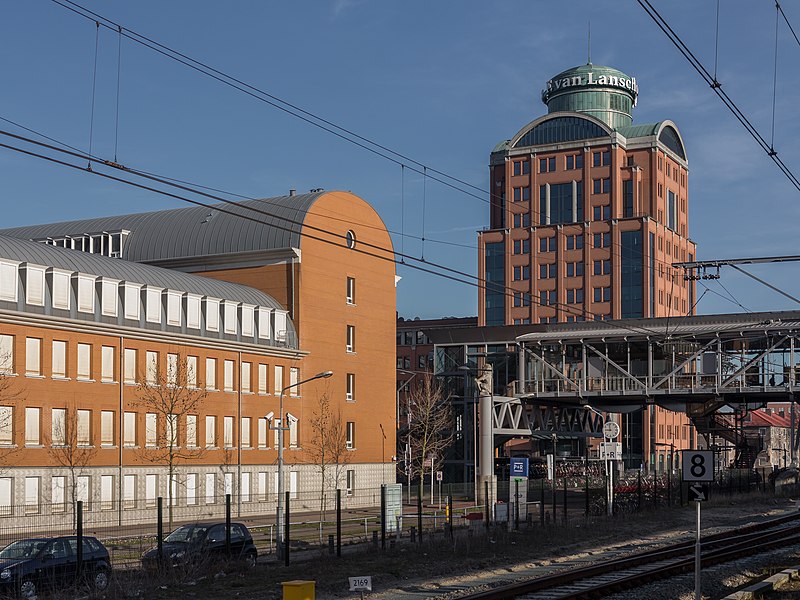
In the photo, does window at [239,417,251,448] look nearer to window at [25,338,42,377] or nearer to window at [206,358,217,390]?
window at [206,358,217,390]

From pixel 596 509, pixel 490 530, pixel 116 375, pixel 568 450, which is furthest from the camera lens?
pixel 568 450

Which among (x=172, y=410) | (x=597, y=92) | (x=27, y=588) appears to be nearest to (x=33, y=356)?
(x=172, y=410)

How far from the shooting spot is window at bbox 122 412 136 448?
196ft

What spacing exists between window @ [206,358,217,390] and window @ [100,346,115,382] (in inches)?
309

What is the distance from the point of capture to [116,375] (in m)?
59.3

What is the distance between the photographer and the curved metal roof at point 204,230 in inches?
2977

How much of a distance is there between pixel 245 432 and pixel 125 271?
1194cm

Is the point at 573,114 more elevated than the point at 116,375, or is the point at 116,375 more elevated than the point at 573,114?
the point at 573,114

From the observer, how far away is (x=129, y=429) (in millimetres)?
60188

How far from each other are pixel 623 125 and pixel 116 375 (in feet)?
334

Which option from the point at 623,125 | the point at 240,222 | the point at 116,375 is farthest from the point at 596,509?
the point at 623,125

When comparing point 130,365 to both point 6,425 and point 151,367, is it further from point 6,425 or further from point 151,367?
point 6,425

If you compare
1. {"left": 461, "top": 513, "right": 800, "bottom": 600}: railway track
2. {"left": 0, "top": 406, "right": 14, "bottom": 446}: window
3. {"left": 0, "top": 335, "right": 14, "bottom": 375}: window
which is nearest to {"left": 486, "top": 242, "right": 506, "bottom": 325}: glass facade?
{"left": 0, "top": 335, "right": 14, "bottom": 375}: window

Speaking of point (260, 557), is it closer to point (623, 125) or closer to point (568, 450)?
point (568, 450)
